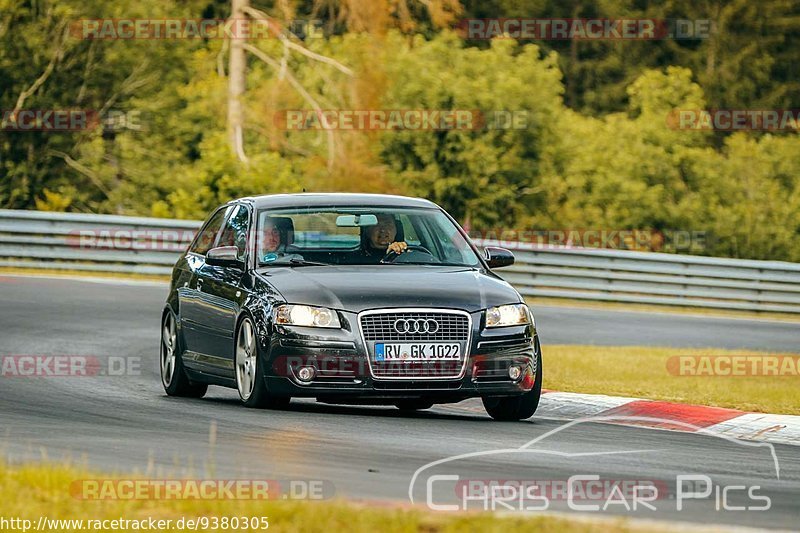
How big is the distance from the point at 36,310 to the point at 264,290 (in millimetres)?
9127

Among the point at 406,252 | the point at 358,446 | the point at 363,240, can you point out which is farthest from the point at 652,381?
the point at 358,446

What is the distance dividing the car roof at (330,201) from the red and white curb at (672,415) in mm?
1769

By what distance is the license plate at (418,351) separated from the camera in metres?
11.1

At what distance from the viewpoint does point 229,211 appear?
1338cm

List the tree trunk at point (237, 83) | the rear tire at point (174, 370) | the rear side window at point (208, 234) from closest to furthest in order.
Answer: the rear tire at point (174, 370) → the rear side window at point (208, 234) → the tree trunk at point (237, 83)

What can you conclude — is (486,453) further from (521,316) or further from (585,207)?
(585,207)

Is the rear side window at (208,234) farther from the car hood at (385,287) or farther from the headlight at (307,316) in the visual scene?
the headlight at (307,316)

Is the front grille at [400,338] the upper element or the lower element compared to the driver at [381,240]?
lower

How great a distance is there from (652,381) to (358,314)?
18.9 ft

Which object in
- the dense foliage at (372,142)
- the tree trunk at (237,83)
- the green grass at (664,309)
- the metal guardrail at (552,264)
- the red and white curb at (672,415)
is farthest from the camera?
the tree trunk at (237,83)

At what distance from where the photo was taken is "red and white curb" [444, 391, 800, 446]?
12.1 meters

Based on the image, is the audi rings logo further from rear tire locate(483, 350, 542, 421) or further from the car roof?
the car roof

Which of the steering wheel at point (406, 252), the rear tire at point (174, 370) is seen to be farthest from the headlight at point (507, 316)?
the rear tire at point (174, 370)

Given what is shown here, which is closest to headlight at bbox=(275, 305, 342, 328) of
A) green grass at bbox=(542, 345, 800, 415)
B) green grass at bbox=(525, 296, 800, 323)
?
green grass at bbox=(542, 345, 800, 415)
